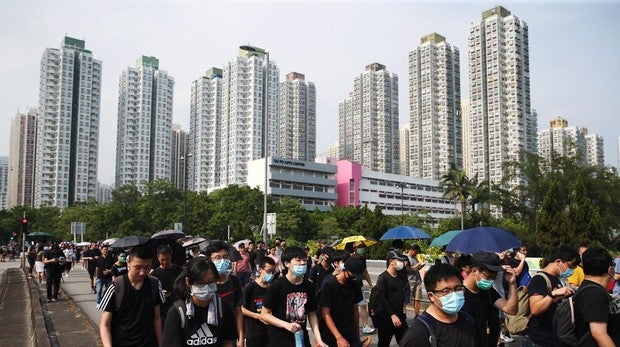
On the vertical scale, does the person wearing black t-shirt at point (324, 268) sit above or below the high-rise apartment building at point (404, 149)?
below

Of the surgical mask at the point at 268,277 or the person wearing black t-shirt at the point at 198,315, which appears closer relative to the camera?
the person wearing black t-shirt at the point at 198,315

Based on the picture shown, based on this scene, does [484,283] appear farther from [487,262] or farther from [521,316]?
[521,316]

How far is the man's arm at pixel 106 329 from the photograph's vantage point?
4.42 meters

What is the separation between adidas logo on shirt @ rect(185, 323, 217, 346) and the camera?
150 inches

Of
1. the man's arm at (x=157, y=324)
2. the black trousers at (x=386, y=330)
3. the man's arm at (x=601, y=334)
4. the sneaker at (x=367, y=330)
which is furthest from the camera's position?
the sneaker at (x=367, y=330)

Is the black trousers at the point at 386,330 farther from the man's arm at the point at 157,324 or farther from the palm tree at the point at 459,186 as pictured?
the palm tree at the point at 459,186

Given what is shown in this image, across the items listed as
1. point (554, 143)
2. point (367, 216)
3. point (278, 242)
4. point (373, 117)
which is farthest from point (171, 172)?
point (278, 242)

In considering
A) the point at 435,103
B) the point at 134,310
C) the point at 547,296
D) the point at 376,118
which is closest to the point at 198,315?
the point at 134,310

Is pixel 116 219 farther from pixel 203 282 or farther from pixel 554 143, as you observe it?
pixel 554 143

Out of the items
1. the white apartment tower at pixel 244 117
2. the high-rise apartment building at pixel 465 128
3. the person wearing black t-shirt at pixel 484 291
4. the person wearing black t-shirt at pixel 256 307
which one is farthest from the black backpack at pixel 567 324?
the high-rise apartment building at pixel 465 128

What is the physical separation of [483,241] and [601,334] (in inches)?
187

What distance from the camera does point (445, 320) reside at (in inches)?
124

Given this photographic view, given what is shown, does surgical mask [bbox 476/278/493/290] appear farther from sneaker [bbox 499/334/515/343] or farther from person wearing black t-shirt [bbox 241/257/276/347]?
sneaker [bbox 499/334/515/343]

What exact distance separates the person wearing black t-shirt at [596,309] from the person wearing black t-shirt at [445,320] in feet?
3.19
